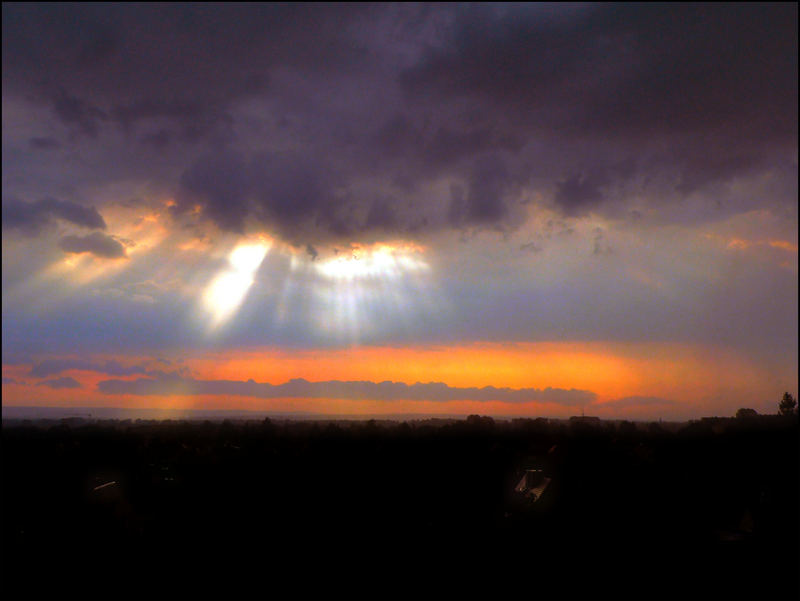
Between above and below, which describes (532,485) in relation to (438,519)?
above

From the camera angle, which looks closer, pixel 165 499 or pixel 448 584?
A: pixel 448 584

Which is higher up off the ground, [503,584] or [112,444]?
[112,444]

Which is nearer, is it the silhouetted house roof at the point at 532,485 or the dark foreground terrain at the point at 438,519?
Result: the dark foreground terrain at the point at 438,519

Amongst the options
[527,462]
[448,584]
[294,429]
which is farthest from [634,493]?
[294,429]

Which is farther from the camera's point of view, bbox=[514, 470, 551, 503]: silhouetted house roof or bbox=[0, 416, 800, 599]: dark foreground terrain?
bbox=[514, 470, 551, 503]: silhouetted house roof

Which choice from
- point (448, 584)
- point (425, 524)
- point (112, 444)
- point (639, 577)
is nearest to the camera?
point (639, 577)

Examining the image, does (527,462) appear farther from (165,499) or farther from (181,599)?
(165,499)

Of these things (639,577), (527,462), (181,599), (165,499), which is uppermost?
(527,462)

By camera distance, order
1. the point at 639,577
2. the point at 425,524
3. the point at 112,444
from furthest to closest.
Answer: the point at 112,444 < the point at 425,524 < the point at 639,577
